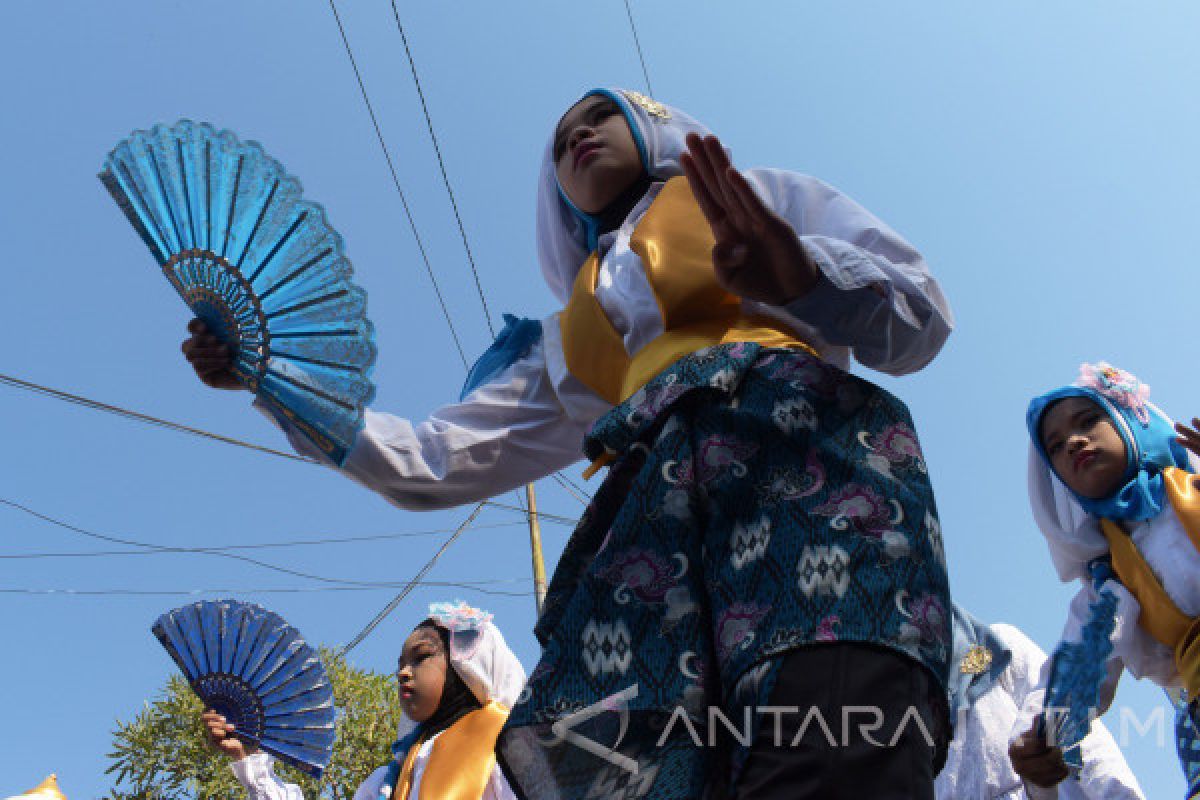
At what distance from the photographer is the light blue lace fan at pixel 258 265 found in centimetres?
210

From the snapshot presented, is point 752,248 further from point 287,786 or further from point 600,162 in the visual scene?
point 287,786

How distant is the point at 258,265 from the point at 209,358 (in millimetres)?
207

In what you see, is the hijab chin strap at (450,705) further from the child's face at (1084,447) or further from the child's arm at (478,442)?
the child's arm at (478,442)

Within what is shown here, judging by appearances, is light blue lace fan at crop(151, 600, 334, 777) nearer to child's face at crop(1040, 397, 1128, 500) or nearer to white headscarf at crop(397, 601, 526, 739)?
white headscarf at crop(397, 601, 526, 739)

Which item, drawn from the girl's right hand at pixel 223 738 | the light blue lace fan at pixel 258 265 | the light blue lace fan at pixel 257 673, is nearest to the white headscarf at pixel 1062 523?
the light blue lace fan at pixel 258 265

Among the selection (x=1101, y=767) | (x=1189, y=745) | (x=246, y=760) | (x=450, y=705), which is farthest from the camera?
(x=246, y=760)

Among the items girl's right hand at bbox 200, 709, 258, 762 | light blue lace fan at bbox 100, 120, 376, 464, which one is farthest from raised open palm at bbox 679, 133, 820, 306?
girl's right hand at bbox 200, 709, 258, 762

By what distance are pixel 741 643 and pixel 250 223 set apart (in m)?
1.26

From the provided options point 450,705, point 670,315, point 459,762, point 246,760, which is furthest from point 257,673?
point 670,315

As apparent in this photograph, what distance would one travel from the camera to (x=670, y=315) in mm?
1944

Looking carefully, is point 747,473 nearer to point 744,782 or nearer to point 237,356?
point 744,782

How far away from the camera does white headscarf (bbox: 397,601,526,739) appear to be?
16.5 ft

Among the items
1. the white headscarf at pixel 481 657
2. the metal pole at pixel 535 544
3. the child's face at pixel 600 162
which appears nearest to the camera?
the child's face at pixel 600 162

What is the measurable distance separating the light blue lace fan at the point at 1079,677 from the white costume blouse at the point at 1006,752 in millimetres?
457
